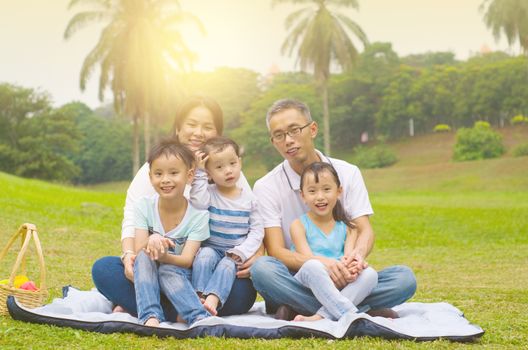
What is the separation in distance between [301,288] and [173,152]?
1219mm

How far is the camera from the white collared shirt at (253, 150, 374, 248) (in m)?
4.92

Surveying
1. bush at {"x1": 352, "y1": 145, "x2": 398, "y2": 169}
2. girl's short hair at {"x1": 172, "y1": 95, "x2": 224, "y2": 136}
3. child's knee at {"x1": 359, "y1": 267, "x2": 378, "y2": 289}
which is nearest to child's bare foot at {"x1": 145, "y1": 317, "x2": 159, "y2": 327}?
child's knee at {"x1": 359, "y1": 267, "x2": 378, "y2": 289}

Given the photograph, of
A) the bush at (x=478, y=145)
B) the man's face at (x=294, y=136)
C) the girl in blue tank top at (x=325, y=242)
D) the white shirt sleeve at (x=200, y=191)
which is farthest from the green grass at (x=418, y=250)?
the bush at (x=478, y=145)

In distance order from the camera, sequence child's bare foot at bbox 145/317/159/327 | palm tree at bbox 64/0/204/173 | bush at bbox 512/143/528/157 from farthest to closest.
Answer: bush at bbox 512/143/528/157 < palm tree at bbox 64/0/204/173 < child's bare foot at bbox 145/317/159/327

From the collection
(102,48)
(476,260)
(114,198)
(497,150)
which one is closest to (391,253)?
(476,260)

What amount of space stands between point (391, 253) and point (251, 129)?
3451 centimetres

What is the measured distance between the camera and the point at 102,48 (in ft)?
102

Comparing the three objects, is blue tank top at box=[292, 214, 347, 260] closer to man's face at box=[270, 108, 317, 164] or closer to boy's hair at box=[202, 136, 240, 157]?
man's face at box=[270, 108, 317, 164]

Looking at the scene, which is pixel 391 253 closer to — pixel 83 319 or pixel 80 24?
pixel 83 319

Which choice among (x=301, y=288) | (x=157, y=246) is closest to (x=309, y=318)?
(x=301, y=288)

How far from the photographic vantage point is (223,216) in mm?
4730

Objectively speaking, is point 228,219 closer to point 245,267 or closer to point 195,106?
point 245,267

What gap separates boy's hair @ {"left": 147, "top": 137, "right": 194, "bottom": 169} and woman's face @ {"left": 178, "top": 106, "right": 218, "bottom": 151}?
56cm

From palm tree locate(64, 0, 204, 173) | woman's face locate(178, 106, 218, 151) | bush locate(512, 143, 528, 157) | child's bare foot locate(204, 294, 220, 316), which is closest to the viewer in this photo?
child's bare foot locate(204, 294, 220, 316)
